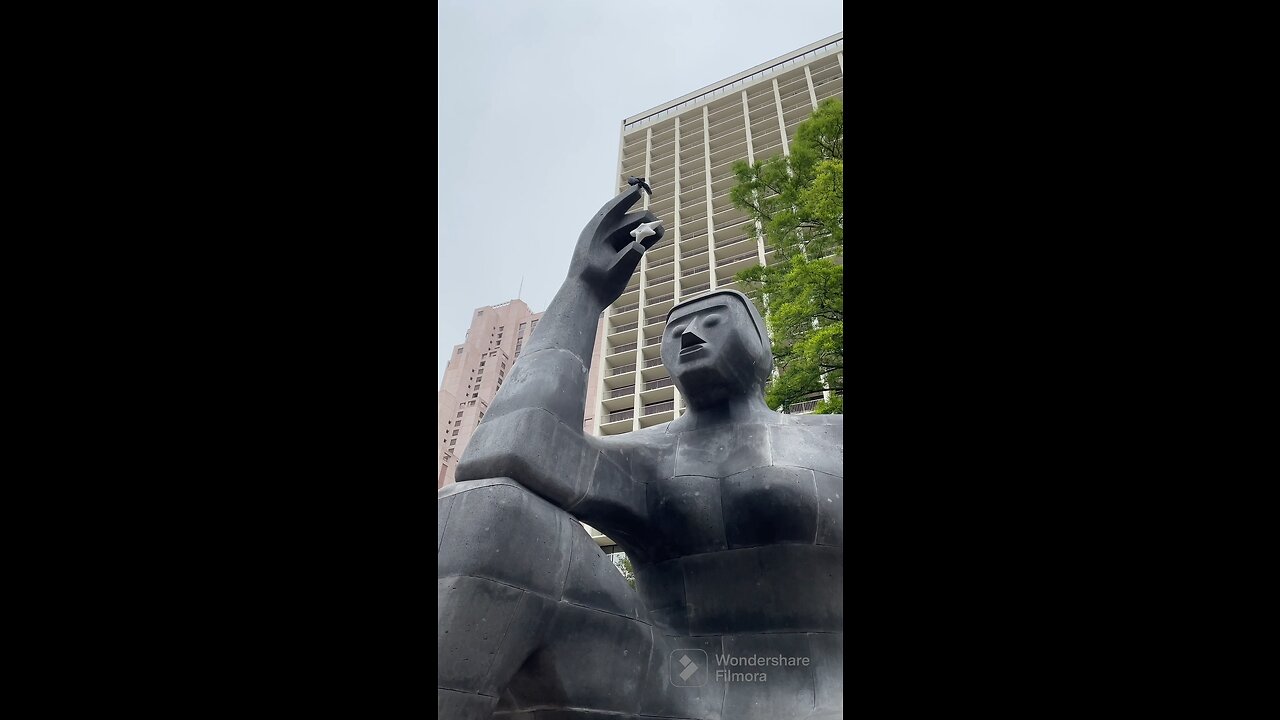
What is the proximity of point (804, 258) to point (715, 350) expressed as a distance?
19.7ft

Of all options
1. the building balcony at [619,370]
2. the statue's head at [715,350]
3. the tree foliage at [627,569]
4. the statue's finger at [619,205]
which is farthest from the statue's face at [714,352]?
the building balcony at [619,370]

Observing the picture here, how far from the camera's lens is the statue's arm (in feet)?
14.5

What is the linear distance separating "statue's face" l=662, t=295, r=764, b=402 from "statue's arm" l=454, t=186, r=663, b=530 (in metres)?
0.63

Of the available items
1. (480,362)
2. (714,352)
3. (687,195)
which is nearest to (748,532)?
(714,352)

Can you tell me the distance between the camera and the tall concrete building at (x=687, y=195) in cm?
3869

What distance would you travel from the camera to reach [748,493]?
15.6 ft

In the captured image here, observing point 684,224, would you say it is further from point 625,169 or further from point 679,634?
point 679,634

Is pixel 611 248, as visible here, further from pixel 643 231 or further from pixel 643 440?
pixel 643 440

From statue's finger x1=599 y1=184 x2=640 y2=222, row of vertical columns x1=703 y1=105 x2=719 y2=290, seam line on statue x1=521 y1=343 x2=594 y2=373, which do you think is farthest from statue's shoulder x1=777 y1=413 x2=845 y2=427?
row of vertical columns x1=703 y1=105 x2=719 y2=290

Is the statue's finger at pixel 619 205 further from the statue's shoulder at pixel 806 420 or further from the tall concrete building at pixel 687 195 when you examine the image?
the tall concrete building at pixel 687 195

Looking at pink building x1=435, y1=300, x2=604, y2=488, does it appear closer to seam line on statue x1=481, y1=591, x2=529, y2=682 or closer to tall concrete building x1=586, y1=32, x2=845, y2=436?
tall concrete building x1=586, y1=32, x2=845, y2=436

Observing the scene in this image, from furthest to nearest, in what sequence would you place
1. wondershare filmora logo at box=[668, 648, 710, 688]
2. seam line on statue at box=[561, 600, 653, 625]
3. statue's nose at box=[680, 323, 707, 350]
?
statue's nose at box=[680, 323, 707, 350]
wondershare filmora logo at box=[668, 648, 710, 688]
seam line on statue at box=[561, 600, 653, 625]

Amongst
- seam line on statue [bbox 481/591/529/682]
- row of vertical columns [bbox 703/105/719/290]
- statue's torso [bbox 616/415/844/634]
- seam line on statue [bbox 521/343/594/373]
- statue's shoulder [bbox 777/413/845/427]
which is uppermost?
row of vertical columns [bbox 703/105/719/290]
